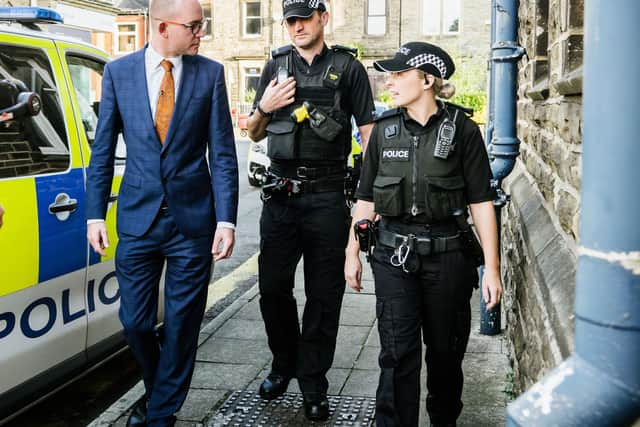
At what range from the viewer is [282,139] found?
425cm

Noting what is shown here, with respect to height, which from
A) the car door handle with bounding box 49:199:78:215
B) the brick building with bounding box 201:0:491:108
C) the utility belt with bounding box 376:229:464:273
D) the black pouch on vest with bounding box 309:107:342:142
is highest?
the brick building with bounding box 201:0:491:108

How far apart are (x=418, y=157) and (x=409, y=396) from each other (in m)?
1.01

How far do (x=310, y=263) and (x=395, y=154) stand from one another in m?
1.03

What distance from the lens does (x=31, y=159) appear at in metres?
3.78

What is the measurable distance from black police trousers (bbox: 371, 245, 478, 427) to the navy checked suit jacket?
33.7 inches

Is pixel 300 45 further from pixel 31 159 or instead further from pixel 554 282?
pixel 554 282

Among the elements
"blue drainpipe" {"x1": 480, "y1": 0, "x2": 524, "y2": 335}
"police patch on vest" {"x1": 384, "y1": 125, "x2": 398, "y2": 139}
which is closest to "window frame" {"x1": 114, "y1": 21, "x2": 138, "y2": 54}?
"blue drainpipe" {"x1": 480, "y1": 0, "x2": 524, "y2": 335}

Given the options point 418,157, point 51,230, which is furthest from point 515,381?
point 51,230

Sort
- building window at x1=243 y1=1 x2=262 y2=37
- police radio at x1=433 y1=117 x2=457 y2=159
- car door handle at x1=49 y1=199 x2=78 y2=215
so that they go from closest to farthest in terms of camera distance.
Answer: police radio at x1=433 y1=117 x2=457 y2=159 → car door handle at x1=49 y1=199 x2=78 y2=215 → building window at x1=243 y1=1 x2=262 y2=37

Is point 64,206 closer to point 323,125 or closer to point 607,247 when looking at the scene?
point 323,125

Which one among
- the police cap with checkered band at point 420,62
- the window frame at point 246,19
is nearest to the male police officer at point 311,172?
the police cap with checkered band at point 420,62

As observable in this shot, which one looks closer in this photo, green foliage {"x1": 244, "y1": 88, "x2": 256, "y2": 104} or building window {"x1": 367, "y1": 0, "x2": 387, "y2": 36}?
building window {"x1": 367, "y1": 0, "x2": 387, "y2": 36}

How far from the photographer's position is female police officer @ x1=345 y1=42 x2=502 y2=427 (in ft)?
11.4

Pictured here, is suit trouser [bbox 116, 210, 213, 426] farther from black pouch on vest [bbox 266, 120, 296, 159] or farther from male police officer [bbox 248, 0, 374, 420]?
black pouch on vest [bbox 266, 120, 296, 159]
